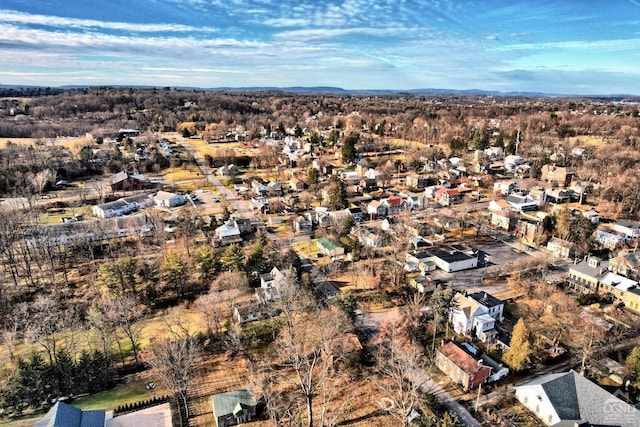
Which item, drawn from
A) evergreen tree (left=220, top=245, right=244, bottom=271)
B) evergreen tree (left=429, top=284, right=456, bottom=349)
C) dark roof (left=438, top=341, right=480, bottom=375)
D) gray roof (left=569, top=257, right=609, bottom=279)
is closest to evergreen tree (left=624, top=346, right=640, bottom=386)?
dark roof (left=438, top=341, right=480, bottom=375)

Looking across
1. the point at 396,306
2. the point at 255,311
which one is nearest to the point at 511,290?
the point at 396,306

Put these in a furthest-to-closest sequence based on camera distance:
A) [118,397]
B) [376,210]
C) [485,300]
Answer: [376,210], [485,300], [118,397]

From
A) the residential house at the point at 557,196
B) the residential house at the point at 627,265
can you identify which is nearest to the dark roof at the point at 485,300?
the residential house at the point at 627,265

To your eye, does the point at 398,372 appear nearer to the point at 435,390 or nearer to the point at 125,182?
the point at 435,390

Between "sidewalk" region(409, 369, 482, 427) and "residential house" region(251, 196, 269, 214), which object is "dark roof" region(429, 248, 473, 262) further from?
"residential house" region(251, 196, 269, 214)

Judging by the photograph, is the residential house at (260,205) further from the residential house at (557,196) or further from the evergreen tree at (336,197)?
the residential house at (557,196)

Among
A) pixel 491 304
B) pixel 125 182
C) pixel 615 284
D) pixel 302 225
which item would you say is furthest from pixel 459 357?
pixel 125 182
